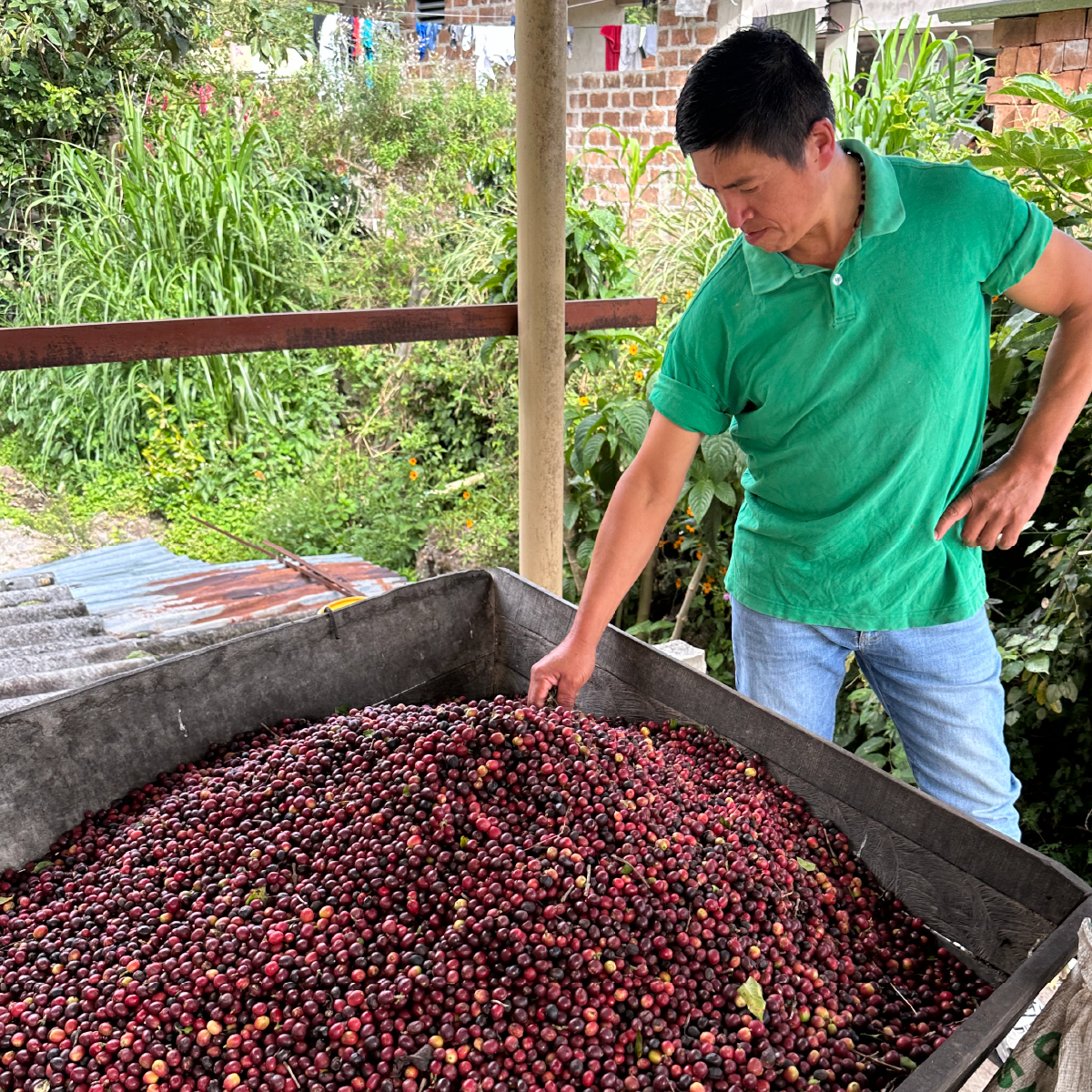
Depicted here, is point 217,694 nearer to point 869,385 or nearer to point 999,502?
point 869,385

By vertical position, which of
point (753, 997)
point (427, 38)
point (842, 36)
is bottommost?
point (753, 997)

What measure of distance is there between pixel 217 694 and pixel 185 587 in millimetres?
1319

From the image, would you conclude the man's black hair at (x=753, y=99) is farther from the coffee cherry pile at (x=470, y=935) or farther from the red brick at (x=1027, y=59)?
the red brick at (x=1027, y=59)

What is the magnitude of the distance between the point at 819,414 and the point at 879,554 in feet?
0.85

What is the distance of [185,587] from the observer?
2938mm

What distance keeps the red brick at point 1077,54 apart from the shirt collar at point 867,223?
8.52ft

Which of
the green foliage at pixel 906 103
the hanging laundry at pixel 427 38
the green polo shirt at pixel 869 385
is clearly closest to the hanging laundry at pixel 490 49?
the hanging laundry at pixel 427 38

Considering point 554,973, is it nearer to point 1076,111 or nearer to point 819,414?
point 819,414

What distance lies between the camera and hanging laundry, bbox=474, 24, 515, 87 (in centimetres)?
745

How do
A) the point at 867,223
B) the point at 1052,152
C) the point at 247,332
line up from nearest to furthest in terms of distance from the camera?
the point at 867,223 < the point at 247,332 < the point at 1052,152

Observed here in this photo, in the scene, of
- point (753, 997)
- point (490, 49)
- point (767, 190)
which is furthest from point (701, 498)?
point (490, 49)

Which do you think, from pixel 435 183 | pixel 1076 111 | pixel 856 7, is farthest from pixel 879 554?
pixel 856 7

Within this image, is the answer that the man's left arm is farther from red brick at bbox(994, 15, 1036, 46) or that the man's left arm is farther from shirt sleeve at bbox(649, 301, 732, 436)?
red brick at bbox(994, 15, 1036, 46)

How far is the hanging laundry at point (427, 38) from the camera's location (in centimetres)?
759
